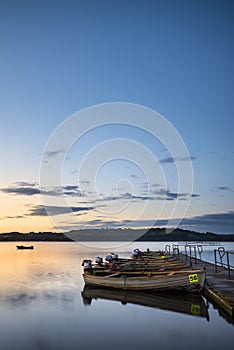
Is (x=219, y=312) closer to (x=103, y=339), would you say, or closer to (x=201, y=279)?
(x=201, y=279)

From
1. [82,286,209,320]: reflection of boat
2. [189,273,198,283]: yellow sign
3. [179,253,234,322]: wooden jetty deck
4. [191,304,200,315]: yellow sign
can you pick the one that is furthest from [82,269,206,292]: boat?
[191,304,200,315]: yellow sign

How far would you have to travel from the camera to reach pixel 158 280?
63.2ft

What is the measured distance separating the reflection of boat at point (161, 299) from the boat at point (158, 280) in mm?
318

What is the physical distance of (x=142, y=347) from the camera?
1166 cm

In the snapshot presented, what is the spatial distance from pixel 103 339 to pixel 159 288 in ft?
23.3

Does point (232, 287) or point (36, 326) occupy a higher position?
point (232, 287)

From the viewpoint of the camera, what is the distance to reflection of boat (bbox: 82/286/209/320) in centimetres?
1630

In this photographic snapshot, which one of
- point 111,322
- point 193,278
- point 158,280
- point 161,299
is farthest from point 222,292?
point 111,322

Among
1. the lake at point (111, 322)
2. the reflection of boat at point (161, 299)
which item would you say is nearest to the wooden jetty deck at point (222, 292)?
the lake at point (111, 322)

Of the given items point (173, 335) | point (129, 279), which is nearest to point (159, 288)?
point (129, 279)

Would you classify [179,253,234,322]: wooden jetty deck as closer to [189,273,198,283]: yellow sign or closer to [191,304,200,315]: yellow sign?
[189,273,198,283]: yellow sign

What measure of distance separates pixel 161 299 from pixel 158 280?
3.52 ft

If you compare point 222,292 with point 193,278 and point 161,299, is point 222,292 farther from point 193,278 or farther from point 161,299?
point 161,299

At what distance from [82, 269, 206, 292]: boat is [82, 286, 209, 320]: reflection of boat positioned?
32 centimetres
